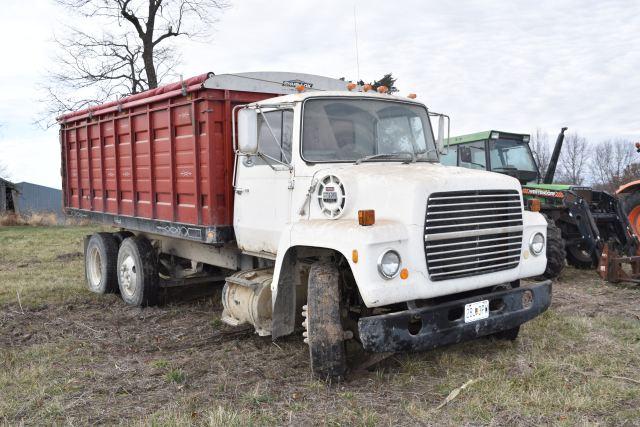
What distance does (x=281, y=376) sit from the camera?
4.89 metres

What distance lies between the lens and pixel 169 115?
21.6 ft

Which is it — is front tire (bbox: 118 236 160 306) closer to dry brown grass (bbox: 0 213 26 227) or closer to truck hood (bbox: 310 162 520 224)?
truck hood (bbox: 310 162 520 224)

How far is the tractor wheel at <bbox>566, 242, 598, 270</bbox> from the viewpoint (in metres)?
9.87

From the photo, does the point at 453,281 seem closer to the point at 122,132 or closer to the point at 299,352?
the point at 299,352

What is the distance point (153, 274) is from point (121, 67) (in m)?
17.3

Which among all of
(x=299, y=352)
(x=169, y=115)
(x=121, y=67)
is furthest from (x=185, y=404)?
(x=121, y=67)

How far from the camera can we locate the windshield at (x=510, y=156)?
1028cm

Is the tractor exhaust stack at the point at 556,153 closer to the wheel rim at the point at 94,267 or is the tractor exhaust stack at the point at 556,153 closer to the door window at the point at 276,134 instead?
the door window at the point at 276,134

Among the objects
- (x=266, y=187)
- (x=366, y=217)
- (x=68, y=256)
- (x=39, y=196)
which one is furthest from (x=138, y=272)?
(x=39, y=196)

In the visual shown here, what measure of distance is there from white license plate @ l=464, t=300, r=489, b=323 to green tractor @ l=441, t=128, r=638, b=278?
4.06m

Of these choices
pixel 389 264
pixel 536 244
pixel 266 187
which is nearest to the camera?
pixel 389 264

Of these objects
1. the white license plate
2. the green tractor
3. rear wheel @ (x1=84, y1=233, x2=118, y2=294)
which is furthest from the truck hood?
rear wheel @ (x1=84, y1=233, x2=118, y2=294)

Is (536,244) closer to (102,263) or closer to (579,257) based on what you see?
(579,257)

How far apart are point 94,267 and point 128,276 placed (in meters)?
1.34
